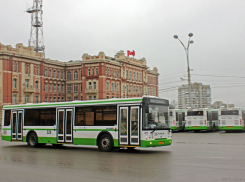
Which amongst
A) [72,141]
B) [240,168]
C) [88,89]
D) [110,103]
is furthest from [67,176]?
[88,89]

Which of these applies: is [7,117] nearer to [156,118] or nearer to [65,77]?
[156,118]

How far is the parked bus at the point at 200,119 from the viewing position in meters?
Result: 39.5

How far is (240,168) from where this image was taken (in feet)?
35.0

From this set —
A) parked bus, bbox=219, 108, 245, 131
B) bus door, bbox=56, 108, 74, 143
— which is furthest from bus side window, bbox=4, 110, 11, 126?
parked bus, bbox=219, 108, 245, 131

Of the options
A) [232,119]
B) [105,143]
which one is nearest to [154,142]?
[105,143]

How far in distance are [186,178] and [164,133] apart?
24.6 feet

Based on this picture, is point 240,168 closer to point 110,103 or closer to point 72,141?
point 110,103

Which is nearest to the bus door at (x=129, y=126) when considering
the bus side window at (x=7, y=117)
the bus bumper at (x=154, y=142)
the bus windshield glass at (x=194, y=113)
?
the bus bumper at (x=154, y=142)

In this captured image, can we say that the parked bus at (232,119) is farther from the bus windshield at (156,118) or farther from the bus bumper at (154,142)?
the bus bumper at (154,142)

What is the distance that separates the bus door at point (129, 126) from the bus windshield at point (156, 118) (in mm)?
435

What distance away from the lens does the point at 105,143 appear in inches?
675

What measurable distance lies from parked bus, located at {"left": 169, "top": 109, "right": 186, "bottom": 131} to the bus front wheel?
24893 mm

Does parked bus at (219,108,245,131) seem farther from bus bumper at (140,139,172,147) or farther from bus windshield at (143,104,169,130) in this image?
bus bumper at (140,139,172,147)

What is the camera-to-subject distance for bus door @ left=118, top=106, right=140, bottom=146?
1600 cm
